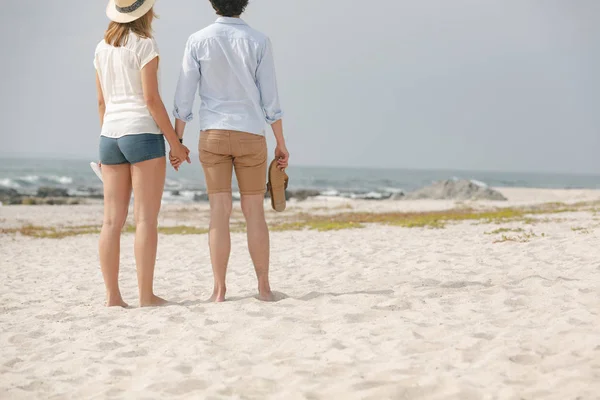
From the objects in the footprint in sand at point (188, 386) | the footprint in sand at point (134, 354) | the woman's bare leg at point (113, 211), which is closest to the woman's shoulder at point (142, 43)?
the woman's bare leg at point (113, 211)

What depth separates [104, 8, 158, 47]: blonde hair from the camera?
527 cm

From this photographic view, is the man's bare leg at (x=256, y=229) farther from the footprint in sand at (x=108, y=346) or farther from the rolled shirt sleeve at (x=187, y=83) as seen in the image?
the footprint in sand at (x=108, y=346)

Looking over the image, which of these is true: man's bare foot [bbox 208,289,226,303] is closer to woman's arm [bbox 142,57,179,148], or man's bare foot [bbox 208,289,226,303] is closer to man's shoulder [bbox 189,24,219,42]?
woman's arm [bbox 142,57,179,148]

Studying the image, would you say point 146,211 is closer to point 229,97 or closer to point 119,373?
point 229,97

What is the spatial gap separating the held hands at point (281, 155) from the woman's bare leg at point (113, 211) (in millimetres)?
1159

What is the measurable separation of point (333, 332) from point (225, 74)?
2.05 metres

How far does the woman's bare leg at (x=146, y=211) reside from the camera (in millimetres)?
5348

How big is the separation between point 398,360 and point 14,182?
2165 inches

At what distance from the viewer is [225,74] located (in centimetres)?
525

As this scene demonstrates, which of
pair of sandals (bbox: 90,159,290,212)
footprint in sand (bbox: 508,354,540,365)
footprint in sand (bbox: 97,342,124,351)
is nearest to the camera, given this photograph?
footprint in sand (bbox: 508,354,540,365)

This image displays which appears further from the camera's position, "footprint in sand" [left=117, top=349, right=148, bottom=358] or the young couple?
the young couple

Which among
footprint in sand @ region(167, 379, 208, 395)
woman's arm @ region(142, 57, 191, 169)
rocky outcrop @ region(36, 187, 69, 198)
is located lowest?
rocky outcrop @ region(36, 187, 69, 198)

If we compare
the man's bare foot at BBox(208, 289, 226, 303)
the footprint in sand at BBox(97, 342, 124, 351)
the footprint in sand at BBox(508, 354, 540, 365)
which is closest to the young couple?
the man's bare foot at BBox(208, 289, 226, 303)

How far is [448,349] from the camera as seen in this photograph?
4.16 meters
